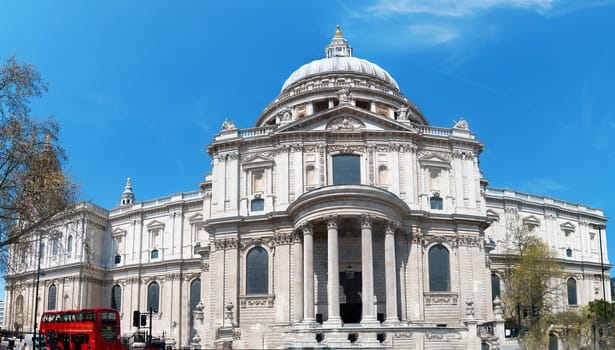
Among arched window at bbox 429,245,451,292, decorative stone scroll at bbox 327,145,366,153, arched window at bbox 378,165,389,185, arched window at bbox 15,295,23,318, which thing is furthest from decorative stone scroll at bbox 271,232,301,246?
arched window at bbox 15,295,23,318

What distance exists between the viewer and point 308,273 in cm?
4291

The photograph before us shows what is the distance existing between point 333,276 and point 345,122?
42.4 ft

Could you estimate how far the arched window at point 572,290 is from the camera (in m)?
67.9

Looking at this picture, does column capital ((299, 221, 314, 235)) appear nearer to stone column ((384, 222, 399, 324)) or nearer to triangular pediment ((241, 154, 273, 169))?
stone column ((384, 222, 399, 324))

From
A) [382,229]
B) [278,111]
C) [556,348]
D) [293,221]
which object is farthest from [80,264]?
[556,348]

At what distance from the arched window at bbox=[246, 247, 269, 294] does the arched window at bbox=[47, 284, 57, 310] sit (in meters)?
32.9

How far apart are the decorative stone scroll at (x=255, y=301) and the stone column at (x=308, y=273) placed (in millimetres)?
4085

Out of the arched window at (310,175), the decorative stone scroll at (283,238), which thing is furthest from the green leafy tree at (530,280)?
the arched window at (310,175)

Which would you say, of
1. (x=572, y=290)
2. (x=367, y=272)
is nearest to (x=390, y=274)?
(x=367, y=272)

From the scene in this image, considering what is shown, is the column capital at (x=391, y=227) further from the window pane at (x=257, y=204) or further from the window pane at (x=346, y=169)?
the window pane at (x=257, y=204)

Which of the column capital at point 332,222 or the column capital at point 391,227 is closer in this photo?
the column capital at point 332,222

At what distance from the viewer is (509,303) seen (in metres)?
55.1

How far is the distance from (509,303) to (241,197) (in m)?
24.7

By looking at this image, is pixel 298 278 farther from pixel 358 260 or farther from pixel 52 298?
pixel 52 298
